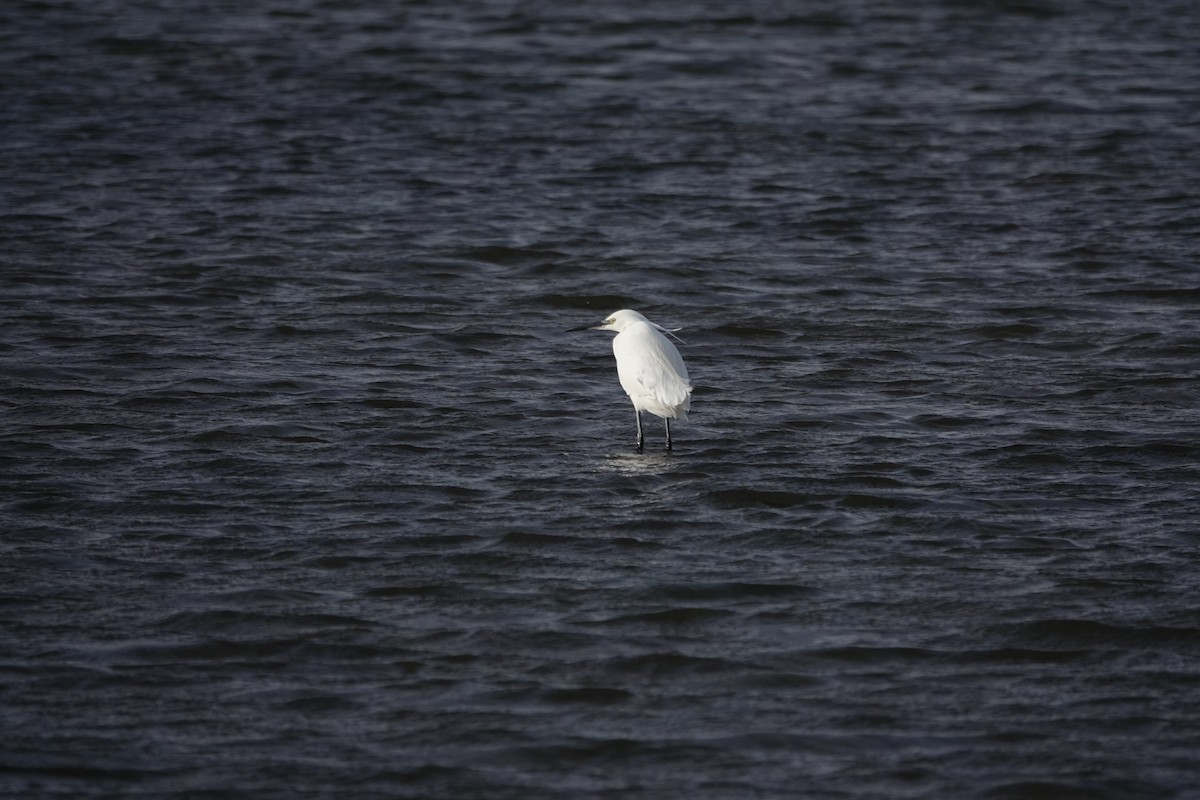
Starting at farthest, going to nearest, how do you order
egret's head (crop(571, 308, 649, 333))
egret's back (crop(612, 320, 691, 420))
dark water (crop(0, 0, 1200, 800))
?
egret's head (crop(571, 308, 649, 333))
egret's back (crop(612, 320, 691, 420))
dark water (crop(0, 0, 1200, 800))

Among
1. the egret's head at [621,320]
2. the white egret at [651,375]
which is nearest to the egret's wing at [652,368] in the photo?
the white egret at [651,375]

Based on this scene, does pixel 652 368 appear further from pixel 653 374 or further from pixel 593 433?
pixel 593 433

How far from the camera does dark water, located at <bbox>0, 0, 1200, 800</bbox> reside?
5.85 metres

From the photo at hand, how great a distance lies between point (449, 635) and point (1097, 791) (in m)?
2.43

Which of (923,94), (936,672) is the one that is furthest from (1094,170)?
(936,672)

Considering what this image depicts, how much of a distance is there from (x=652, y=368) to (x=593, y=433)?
27.1 inches

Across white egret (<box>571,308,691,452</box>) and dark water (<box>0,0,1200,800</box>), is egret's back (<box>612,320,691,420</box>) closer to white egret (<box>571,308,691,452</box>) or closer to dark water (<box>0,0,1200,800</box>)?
white egret (<box>571,308,691,452</box>)

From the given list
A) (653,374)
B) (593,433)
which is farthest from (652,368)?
(593,433)

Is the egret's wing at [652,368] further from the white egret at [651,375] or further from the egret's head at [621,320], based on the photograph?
the egret's head at [621,320]

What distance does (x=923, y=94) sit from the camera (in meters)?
17.9

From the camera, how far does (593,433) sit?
9211 mm

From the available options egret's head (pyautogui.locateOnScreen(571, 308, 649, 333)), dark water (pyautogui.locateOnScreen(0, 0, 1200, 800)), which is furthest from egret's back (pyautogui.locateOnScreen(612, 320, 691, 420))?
dark water (pyautogui.locateOnScreen(0, 0, 1200, 800))

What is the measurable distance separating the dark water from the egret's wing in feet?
1.14

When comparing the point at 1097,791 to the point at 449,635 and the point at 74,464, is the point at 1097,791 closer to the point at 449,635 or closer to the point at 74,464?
the point at 449,635
